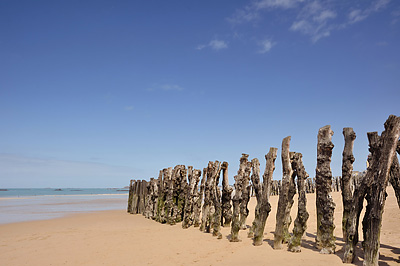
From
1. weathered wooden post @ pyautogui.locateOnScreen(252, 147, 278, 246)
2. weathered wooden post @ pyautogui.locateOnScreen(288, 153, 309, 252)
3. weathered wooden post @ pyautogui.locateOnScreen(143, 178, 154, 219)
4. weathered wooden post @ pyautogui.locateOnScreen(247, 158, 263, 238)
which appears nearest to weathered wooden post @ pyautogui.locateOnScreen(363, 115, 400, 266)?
weathered wooden post @ pyautogui.locateOnScreen(288, 153, 309, 252)

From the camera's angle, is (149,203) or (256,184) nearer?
(256,184)

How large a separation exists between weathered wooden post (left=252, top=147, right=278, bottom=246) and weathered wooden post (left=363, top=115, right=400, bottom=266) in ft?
8.13

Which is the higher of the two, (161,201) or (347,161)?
(347,161)

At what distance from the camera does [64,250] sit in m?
8.30

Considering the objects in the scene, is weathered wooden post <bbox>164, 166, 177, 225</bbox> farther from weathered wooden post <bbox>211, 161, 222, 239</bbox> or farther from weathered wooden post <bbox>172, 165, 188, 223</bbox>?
weathered wooden post <bbox>211, 161, 222, 239</bbox>

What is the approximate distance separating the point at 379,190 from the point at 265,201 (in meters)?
2.82

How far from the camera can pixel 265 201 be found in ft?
24.5

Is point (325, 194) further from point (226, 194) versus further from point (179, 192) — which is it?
point (179, 192)

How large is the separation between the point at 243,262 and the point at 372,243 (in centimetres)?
241

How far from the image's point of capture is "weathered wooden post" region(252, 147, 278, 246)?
7410 millimetres

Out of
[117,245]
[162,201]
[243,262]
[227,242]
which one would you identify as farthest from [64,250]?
[162,201]

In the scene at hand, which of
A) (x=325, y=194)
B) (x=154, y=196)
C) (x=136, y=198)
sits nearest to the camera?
(x=325, y=194)

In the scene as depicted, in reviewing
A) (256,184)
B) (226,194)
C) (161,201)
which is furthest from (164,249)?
(161,201)

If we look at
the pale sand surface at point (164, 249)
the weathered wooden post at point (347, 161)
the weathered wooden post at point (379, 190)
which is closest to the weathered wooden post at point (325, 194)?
the pale sand surface at point (164, 249)
